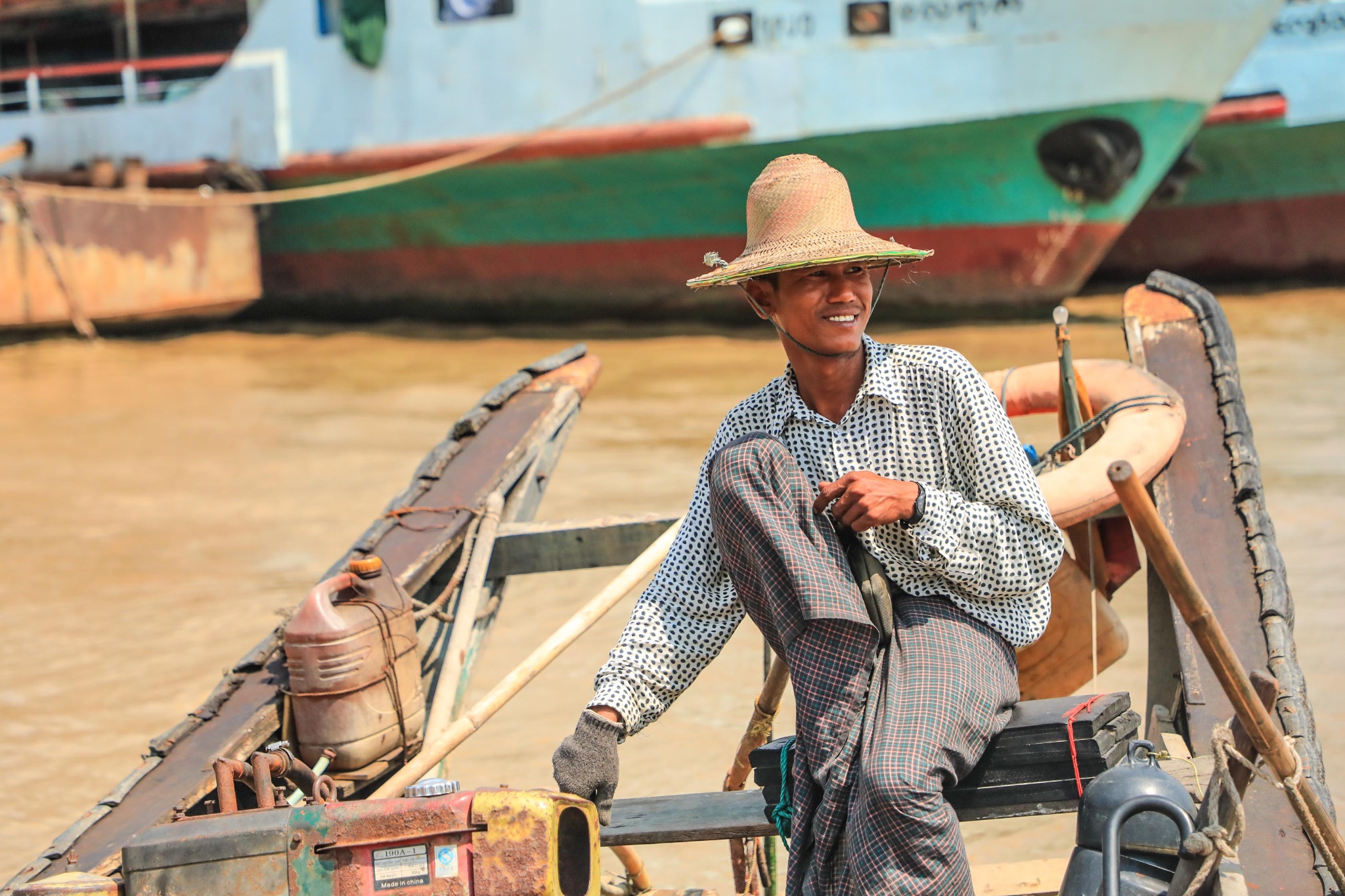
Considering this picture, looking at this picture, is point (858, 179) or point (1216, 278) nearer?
point (858, 179)

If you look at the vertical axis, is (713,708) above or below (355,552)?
below

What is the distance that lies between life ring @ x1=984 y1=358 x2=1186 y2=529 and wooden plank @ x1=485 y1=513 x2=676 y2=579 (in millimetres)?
932

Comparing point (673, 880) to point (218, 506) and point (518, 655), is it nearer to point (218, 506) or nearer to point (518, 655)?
point (518, 655)

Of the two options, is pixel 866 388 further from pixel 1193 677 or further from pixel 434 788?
pixel 1193 677

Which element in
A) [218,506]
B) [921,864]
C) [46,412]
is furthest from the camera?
[46,412]

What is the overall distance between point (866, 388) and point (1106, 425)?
1.18 m

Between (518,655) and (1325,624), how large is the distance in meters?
2.58

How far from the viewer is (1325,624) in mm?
4223

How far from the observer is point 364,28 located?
401 inches

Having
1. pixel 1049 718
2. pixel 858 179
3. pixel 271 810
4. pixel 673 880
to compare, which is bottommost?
pixel 673 880

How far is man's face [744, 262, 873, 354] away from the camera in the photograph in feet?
6.12

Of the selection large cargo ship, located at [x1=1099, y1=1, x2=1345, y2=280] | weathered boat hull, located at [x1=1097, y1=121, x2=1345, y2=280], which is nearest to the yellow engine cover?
large cargo ship, located at [x1=1099, y1=1, x2=1345, y2=280]

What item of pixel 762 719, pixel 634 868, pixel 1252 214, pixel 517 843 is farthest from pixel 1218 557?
pixel 1252 214

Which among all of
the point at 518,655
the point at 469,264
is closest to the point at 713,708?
the point at 518,655
